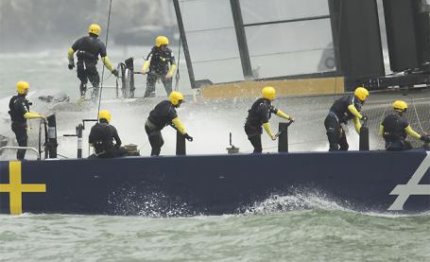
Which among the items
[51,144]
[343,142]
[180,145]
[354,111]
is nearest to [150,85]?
[51,144]

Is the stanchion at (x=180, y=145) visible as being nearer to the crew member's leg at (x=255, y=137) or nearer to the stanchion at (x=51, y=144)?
the crew member's leg at (x=255, y=137)

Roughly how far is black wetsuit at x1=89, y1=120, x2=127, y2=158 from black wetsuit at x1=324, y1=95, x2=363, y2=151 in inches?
90.5

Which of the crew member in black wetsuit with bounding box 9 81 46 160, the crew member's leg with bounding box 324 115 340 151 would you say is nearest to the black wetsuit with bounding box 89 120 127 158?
the crew member in black wetsuit with bounding box 9 81 46 160

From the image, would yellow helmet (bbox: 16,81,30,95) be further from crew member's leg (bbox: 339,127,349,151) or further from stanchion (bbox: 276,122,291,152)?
crew member's leg (bbox: 339,127,349,151)

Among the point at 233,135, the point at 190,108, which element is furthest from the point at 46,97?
the point at 233,135

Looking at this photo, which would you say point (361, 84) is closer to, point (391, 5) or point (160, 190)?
point (391, 5)

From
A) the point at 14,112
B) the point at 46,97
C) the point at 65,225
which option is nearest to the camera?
the point at 65,225

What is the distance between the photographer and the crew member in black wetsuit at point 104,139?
1196 centimetres

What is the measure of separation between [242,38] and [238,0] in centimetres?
50

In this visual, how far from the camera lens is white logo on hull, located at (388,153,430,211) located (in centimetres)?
1116

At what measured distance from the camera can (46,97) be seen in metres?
16.2

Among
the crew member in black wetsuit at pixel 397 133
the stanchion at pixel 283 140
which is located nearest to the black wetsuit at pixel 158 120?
the stanchion at pixel 283 140

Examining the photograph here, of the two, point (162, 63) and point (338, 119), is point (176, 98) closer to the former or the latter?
point (338, 119)

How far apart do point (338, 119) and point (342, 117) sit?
0.21 ft
